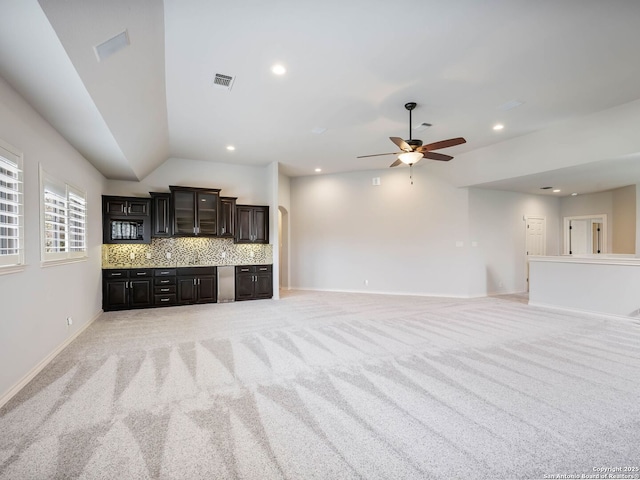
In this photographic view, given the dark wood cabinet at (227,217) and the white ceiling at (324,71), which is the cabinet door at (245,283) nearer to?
the dark wood cabinet at (227,217)

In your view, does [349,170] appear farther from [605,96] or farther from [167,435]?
[167,435]

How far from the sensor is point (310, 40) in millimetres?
2844

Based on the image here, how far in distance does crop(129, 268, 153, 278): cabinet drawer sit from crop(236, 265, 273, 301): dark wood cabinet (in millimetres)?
1713

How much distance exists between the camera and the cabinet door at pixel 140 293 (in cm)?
587

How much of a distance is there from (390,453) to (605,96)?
17.0ft

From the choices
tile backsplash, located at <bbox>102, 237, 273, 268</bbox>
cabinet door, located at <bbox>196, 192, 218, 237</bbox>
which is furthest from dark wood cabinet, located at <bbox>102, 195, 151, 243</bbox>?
cabinet door, located at <bbox>196, 192, 218, 237</bbox>

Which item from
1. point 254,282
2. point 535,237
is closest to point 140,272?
point 254,282

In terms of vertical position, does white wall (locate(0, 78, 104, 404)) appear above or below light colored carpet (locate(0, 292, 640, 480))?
above

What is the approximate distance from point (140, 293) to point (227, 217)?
228 cm

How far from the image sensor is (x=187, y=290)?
20.5 ft

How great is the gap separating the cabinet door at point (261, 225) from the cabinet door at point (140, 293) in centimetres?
235

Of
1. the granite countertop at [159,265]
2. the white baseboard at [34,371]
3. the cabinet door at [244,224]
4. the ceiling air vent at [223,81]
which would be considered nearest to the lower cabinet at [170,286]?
the granite countertop at [159,265]

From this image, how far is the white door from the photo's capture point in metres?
8.03

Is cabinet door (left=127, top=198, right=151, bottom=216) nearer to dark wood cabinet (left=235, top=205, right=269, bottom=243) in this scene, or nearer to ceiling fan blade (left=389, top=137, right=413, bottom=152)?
dark wood cabinet (left=235, top=205, right=269, bottom=243)
